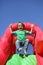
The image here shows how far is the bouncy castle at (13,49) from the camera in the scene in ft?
16.4

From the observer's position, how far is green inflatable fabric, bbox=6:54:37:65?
505 centimetres

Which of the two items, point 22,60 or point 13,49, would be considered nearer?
point 22,60

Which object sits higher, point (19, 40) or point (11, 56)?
point (19, 40)

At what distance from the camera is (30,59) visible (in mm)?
5188

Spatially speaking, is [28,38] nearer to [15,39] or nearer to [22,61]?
[15,39]

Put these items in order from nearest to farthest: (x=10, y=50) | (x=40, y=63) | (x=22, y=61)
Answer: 1. (x=40, y=63)
2. (x=22, y=61)
3. (x=10, y=50)

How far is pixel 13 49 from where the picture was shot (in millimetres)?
5797

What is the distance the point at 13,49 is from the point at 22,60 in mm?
661

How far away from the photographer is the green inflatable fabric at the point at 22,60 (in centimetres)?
505

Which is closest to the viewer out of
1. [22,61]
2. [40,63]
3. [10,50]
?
[40,63]

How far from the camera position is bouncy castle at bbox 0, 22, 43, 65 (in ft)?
16.4

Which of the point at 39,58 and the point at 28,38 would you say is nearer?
the point at 39,58

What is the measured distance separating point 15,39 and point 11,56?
1.64 ft

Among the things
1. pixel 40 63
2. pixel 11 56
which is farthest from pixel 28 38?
pixel 40 63
